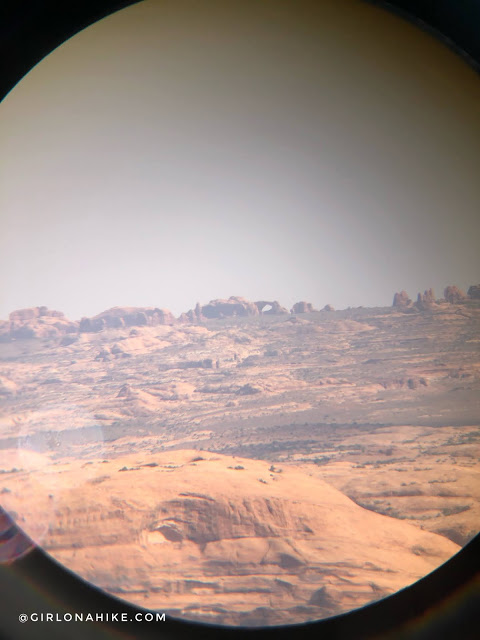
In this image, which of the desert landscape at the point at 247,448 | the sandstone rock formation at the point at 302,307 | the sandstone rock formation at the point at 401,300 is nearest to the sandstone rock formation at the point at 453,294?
the desert landscape at the point at 247,448

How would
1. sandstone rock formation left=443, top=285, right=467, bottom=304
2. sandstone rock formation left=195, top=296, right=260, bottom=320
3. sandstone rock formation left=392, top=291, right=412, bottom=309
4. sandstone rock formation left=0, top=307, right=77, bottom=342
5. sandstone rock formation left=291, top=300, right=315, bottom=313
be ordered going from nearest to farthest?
sandstone rock formation left=0, top=307, right=77, bottom=342, sandstone rock formation left=443, top=285, right=467, bottom=304, sandstone rock formation left=392, top=291, right=412, bottom=309, sandstone rock formation left=291, top=300, right=315, bottom=313, sandstone rock formation left=195, top=296, right=260, bottom=320

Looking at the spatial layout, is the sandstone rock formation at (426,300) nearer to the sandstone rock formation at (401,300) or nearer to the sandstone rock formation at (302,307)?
the sandstone rock formation at (401,300)

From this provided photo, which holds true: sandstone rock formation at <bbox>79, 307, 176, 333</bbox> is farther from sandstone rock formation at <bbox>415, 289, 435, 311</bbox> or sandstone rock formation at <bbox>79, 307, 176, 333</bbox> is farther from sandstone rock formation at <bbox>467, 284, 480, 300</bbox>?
sandstone rock formation at <bbox>467, 284, 480, 300</bbox>

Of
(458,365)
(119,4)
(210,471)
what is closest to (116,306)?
(458,365)

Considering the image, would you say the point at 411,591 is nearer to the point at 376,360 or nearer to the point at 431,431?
the point at 431,431

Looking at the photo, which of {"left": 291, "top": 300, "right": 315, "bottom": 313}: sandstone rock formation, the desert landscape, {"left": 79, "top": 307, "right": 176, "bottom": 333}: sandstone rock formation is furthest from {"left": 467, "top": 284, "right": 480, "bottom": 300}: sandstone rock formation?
{"left": 79, "top": 307, "right": 176, "bottom": 333}: sandstone rock formation
